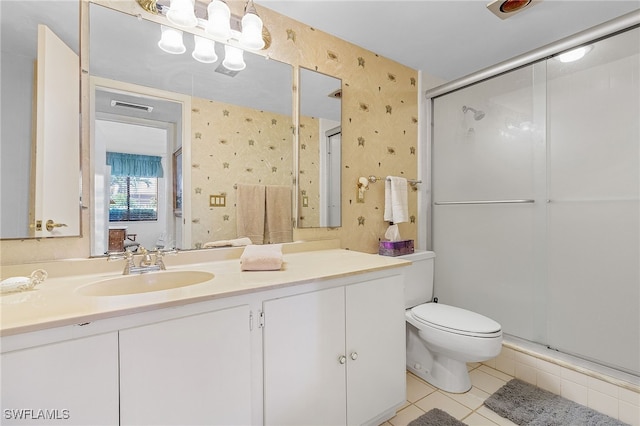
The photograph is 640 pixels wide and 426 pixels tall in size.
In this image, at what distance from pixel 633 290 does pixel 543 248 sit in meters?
0.43

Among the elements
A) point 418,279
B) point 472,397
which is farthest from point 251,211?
point 472,397

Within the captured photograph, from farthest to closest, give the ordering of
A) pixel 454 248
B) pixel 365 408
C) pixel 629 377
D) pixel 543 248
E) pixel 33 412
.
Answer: pixel 454 248, pixel 543 248, pixel 629 377, pixel 365 408, pixel 33 412

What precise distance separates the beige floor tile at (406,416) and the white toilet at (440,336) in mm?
279

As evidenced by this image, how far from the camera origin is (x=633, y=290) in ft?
4.93

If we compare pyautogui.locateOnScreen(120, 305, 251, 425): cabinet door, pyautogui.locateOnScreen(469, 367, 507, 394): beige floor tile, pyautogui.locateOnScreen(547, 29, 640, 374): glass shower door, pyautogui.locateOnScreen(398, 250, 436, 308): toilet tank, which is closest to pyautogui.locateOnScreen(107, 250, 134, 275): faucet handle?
pyautogui.locateOnScreen(120, 305, 251, 425): cabinet door

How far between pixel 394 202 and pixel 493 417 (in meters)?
1.32

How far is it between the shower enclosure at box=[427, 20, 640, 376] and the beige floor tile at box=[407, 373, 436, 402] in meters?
0.73

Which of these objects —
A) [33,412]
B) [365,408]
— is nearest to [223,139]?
[33,412]

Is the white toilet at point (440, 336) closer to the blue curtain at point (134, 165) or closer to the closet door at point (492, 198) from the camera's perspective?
the closet door at point (492, 198)

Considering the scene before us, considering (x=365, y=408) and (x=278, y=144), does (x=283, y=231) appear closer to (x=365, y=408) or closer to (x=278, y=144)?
(x=278, y=144)

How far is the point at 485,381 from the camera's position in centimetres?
177

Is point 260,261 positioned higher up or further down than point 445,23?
further down

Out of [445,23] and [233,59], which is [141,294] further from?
[445,23]

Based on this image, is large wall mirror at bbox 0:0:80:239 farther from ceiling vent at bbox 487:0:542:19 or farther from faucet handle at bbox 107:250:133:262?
ceiling vent at bbox 487:0:542:19
